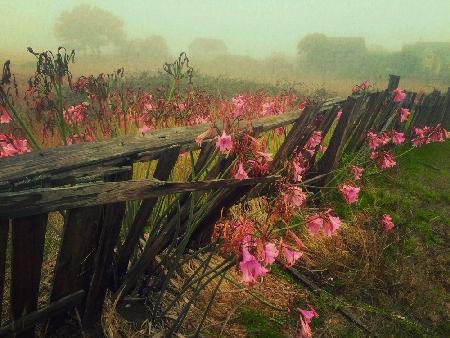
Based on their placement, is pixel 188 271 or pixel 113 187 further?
pixel 188 271

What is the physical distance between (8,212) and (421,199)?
5.03 m

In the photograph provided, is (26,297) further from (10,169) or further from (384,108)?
(384,108)

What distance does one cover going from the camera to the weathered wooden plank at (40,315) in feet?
5.76

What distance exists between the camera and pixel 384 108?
5977 millimetres

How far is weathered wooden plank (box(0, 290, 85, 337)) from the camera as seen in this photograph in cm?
175

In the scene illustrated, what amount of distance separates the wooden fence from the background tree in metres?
87.7

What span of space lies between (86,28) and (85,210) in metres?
90.5

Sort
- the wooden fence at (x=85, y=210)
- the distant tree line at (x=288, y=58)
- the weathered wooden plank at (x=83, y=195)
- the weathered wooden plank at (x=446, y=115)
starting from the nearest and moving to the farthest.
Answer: the weathered wooden plank at (x=83, y=195), the wooden fence at (x=85, y=210), the weathered wooden plank at (x=446, y=115), the distant tree line at (x=288, y=58)

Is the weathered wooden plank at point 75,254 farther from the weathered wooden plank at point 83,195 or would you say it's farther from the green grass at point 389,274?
the green grass at point 389,274

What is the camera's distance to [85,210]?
1.68m

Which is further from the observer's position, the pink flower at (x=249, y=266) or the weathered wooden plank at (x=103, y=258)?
the weathered wooden plank at (x=103, y=258)

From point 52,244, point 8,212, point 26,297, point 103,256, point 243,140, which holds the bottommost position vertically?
point 52,244

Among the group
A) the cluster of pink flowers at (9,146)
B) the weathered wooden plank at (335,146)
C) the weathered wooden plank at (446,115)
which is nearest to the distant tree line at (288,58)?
the weathered wooden plank at (446,115)

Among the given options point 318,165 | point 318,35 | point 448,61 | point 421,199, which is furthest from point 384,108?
point 318,35
